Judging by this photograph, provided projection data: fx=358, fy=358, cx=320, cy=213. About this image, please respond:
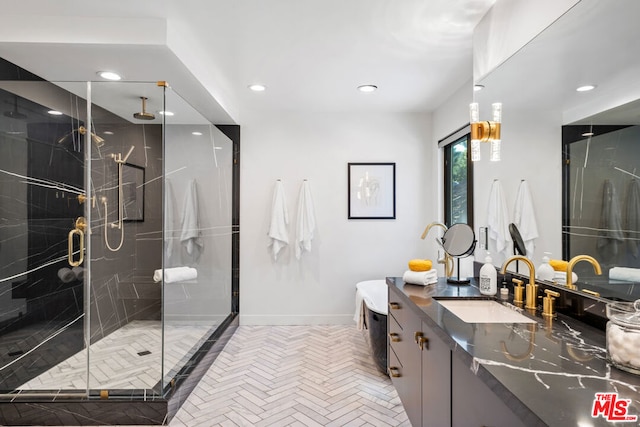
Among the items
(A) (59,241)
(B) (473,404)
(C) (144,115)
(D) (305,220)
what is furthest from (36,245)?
(B) (473,404)

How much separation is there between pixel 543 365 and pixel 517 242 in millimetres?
1082

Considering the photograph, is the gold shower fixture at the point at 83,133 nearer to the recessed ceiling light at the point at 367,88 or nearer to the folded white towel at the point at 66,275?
the folded white towel at the point at 66,275

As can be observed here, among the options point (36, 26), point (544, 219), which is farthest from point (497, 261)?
point (36, 26)

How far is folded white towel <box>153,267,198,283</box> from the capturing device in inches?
96.5

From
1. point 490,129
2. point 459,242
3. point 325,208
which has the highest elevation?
point 490,129

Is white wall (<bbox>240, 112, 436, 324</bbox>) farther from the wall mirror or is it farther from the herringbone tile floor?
the wall mirror

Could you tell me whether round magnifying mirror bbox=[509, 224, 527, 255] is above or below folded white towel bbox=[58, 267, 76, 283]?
above

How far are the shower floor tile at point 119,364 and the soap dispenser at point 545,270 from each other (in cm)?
233

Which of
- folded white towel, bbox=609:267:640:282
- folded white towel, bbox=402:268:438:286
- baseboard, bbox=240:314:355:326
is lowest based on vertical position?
baseboard, bbox=240:314:355:326

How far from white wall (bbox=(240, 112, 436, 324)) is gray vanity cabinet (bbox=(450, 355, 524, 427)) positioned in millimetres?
2962

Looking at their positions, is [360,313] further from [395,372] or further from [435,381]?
[435,381]

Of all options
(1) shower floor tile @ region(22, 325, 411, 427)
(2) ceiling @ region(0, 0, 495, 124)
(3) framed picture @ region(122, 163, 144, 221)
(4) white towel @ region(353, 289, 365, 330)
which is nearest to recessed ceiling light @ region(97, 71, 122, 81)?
(2) ceiling @ region(0, 0, 495, 124)

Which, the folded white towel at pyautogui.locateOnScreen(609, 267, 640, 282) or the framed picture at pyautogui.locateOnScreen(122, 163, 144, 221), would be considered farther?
the framed picture at pyautogui.locateOnScreen(122, 163, 144, 221)

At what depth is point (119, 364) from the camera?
7.75ft
